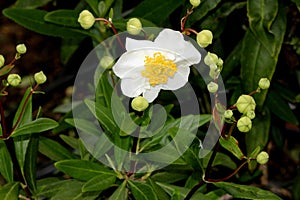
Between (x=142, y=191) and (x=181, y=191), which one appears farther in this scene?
(x=181, y=191)

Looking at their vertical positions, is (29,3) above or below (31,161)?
above

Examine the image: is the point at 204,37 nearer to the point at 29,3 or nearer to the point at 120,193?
the point at 120,193


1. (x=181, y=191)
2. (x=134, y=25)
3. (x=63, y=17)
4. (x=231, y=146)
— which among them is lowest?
(x=181, y=191)

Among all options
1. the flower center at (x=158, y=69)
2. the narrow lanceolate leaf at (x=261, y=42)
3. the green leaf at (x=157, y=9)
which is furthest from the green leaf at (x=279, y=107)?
the flower center at (x=158, y=69)

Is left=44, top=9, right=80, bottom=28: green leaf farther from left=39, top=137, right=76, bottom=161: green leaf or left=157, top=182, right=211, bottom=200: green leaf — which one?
left=157, top=182, right=211, bottom=200: green leaf

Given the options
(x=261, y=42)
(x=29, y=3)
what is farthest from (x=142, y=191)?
(x=29, y=3)

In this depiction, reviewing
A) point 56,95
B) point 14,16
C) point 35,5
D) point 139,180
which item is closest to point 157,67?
point 139,180

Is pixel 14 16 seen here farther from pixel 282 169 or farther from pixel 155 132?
pixel 282 169

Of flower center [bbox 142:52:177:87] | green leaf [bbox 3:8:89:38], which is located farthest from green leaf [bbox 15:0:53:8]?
flower center [bbox 142:52:177:87]
